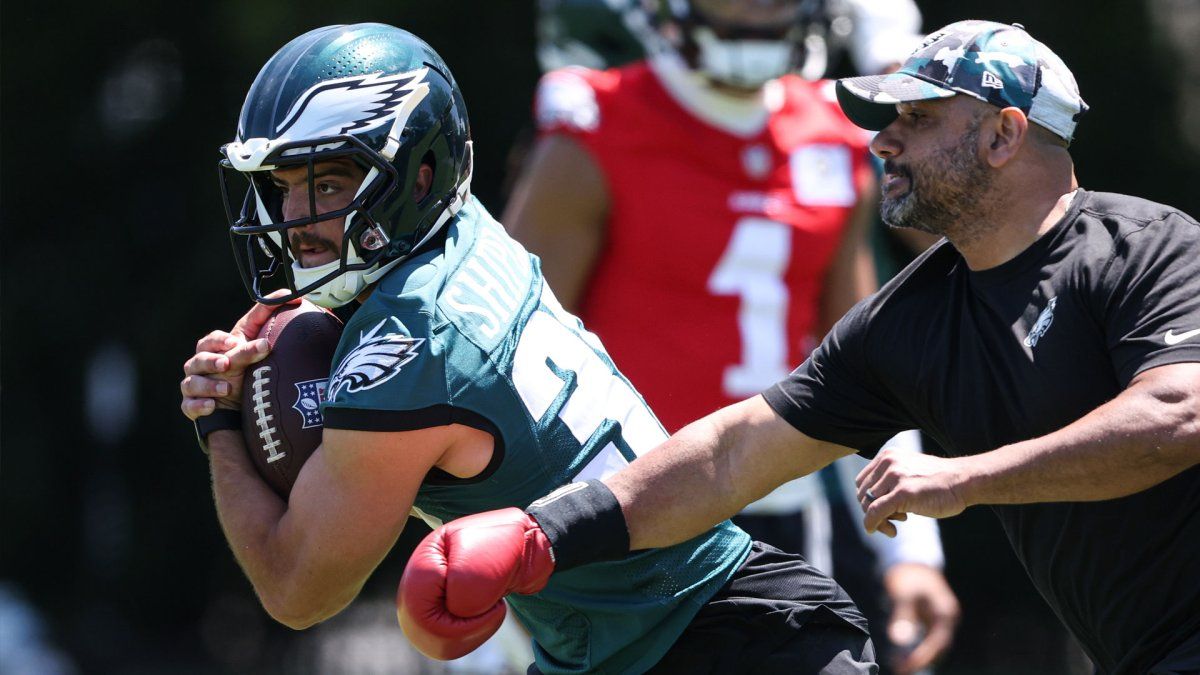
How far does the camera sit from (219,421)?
3383 millimetres

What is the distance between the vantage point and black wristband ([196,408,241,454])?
3.38 m

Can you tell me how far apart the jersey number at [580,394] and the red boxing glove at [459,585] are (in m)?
0.26

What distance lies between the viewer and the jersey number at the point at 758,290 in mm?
5152

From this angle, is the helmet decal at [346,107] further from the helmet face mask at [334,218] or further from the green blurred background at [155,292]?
the green blurred background at [155,292]

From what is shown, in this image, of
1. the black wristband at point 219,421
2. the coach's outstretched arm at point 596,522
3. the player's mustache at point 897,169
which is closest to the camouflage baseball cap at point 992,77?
the player's mustache at point 897,169

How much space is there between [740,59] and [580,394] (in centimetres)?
220

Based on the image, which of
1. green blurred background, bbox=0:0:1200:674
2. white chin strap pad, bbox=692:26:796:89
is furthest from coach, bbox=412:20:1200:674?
green blurred background, bbox=0:0:1200:674

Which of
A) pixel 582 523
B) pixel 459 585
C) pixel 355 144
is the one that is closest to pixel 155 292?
pixel 355 144

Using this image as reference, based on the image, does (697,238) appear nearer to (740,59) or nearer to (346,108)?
(740,59)

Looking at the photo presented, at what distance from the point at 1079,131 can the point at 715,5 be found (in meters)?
4.02

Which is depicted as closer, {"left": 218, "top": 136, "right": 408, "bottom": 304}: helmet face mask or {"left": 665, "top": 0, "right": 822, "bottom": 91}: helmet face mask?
{"left": 218, "top": 136, "right": 408, "bottom": 304}: helmet face mask

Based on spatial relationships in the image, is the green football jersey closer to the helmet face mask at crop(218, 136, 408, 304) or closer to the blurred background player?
the helmet face mask at crop(218, 136, 408, 304)

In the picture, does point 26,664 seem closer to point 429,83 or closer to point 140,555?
point 140,555

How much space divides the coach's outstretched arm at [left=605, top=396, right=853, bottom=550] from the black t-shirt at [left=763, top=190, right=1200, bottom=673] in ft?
0.18
